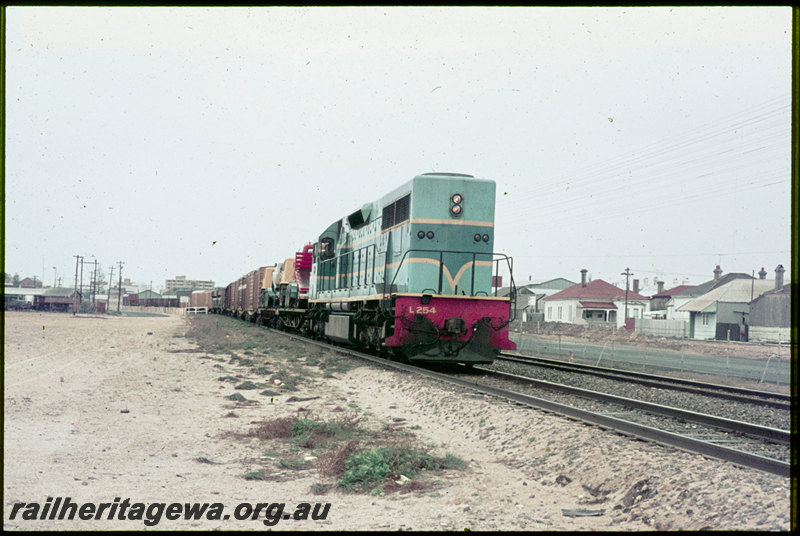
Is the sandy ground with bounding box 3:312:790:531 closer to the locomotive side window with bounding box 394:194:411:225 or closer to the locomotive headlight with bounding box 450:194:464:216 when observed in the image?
the locomotive headlight with bounding box 450:194:464:216

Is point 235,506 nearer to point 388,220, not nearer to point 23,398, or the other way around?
point 23,398

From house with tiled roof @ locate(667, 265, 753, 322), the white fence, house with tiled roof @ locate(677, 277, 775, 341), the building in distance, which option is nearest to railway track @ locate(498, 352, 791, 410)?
the white fence

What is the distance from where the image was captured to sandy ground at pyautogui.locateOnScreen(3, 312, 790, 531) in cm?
461

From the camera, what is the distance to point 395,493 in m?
5.40

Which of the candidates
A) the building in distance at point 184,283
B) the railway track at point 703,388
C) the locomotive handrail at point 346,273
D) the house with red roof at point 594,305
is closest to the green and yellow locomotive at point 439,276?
the locomotive handrail at point 346,273

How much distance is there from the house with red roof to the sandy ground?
59.7m

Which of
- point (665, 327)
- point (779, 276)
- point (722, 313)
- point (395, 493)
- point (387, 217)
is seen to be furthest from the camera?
point (779, 276)

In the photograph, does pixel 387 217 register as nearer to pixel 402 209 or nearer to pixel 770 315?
pixel 402 209

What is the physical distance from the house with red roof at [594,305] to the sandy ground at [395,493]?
59.7m

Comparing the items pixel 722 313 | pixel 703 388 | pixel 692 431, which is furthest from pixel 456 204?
pixel 722 313

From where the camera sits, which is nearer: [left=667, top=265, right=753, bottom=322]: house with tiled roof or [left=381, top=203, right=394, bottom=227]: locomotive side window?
[left=381, top=203, right=394, bottom=227]: locomotive side window

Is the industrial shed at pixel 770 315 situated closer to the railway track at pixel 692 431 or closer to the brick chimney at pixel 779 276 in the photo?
the brick chimney at pixel 779 276

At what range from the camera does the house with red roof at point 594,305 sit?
67.4 meters

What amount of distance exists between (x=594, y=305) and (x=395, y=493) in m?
65.4
